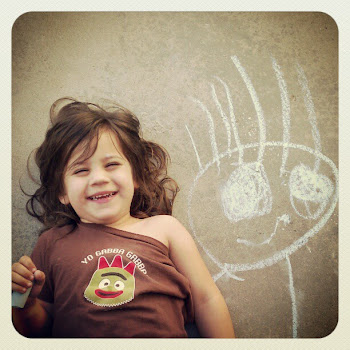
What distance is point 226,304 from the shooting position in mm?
1559

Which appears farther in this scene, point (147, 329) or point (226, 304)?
point (226, 304)

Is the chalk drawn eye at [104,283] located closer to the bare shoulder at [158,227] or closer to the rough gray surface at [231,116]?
the bare shoulder at [158,227]

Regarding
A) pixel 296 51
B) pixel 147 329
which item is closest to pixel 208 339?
pixel 147 329

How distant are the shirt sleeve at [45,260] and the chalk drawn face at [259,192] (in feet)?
1.95

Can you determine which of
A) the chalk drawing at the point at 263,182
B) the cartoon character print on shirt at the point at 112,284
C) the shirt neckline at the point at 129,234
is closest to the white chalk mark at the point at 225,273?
the chalk drawing at the point at 263,182

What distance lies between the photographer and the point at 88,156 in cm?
147

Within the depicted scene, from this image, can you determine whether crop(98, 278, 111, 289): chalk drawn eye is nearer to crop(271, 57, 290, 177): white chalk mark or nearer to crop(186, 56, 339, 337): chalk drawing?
crop(186, 56, 339, 337): chalk drawing

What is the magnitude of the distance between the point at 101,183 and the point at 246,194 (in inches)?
23.8

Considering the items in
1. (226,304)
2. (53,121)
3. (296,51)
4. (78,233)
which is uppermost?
(296,51)

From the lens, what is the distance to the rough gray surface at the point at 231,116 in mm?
1590

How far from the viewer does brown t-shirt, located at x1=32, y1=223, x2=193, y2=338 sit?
141 centimetres

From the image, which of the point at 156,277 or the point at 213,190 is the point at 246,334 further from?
the point at 213,190

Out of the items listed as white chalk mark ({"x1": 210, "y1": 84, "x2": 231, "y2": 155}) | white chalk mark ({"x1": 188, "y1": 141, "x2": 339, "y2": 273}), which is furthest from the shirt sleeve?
white chalk mark ({"x1": 210, "y1": 84, "x2": 231, "y2": 155})

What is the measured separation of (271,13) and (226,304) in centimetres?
123
